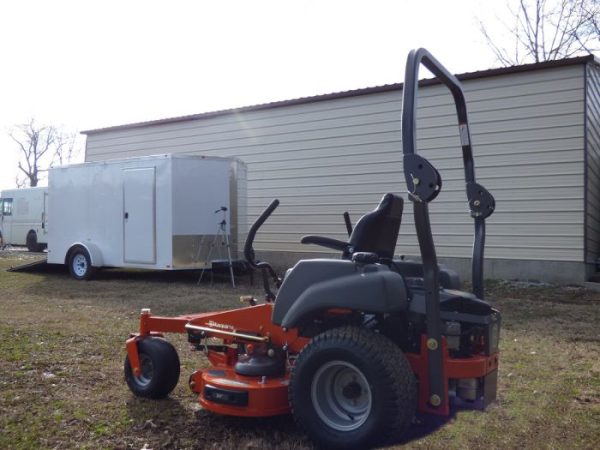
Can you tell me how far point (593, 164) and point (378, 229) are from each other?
1073 centimetres

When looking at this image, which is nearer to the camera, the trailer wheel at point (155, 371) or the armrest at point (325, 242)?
the armrest at point (325, 242)

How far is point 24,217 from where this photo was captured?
89.1ft

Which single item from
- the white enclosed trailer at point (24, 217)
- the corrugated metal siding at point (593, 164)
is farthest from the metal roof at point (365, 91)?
the white enclosed trailer at point (24, 217)

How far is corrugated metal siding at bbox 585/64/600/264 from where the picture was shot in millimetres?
12992

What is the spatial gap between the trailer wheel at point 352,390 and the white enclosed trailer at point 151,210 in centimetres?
1014

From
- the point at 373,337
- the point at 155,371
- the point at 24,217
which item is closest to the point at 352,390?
the point at 373,337

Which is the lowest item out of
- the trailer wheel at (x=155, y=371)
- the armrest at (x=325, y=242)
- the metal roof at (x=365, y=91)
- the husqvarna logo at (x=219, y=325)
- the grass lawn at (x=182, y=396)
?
the grass lawn at (x=182, y=396)

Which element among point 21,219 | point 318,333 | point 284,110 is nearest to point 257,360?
point 318,333

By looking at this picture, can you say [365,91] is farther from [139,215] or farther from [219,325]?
[219,325]

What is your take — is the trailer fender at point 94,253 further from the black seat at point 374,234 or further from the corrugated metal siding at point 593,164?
the black seat at point 374,234

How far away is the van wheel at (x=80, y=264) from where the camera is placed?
1521 centimetres

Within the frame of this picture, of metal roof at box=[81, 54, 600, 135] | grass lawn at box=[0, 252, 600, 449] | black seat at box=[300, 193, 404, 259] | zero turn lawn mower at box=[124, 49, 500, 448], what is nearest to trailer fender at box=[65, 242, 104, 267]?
grass lawn at box=[0, 252, 600, 449]

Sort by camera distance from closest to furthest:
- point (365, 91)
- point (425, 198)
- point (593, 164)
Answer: point (425, 198)
point (593, 164)
point (365, 91)

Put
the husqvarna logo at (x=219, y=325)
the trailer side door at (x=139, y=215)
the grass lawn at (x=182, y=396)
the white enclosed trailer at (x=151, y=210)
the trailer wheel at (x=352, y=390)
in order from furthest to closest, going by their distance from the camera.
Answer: the trailer side door at (x=139, y=215) < the white enclosed trailer at (x=151, y=210) < the husqvarna logo at (x=219, y=325) < the grass lawn at (x=182, y=396) < the trailer wheel at (x=352, y=390)
